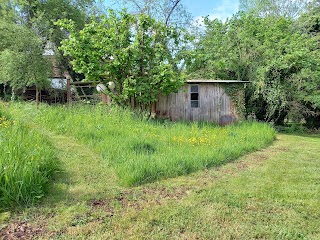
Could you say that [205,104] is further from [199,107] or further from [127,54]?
[127,54]

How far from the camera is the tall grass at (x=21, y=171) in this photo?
3.39m

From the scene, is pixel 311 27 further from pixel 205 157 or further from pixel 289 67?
pixel 205 157

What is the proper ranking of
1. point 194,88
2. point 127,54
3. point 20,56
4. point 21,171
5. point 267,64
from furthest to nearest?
point 20,56 → point 194,88 → point 267,64 → point 127,54 → point 21,171

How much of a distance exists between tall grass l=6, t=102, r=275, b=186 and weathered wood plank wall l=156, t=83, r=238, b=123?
273 cm

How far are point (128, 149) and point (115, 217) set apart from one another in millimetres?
2611

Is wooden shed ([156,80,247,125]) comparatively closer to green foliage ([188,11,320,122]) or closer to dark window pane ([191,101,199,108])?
dark window pane ([191,101,199,108])

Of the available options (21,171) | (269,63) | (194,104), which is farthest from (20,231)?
(269,63)

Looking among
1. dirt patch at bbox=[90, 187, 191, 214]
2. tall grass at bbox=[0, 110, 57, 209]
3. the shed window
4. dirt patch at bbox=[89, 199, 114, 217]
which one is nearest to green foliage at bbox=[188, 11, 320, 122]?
the shed window

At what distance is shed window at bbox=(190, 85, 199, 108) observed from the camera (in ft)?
Result: 40.6

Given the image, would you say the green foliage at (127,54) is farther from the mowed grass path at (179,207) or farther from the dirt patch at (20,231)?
the dirt patch at (20,231)

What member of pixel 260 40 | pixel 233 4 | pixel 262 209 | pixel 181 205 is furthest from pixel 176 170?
pixel 233 4

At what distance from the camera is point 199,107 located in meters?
→ 12.5

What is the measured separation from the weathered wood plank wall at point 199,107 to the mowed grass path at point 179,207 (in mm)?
7279

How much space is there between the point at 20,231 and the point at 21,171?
3.12 ft
